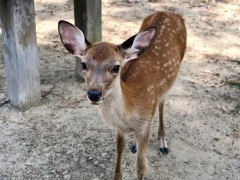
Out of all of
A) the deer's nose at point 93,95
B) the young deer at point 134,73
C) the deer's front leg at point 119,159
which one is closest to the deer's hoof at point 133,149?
the young deer at point 134,73

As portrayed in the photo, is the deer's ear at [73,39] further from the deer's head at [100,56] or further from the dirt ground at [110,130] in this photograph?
the dirt ground at [110,130]

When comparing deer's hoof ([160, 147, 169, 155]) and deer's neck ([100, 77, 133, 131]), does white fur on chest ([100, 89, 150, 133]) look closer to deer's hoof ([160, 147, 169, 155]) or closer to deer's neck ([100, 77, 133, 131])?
deer's neck ([100, 77, 133, 131])

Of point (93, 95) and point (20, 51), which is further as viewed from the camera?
point (20, 51)

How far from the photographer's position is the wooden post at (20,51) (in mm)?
3920

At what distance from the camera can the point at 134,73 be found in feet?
11.1

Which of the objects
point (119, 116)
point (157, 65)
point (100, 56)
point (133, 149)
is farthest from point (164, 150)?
point (100, 56)

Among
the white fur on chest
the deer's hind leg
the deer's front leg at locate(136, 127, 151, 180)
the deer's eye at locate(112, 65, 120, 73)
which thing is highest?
the deer's eye at locate(112, 65, 120, 73)

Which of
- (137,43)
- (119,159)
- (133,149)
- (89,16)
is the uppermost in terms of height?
(137,43)

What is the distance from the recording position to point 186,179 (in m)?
3.51

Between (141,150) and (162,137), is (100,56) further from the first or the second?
(162,137)

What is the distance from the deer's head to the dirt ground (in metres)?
1.10

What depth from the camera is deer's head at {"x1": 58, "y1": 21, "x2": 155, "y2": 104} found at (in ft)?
8.83

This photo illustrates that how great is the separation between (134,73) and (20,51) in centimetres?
130

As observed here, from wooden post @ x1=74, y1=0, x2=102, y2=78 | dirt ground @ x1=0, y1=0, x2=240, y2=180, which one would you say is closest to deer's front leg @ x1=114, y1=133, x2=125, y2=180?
dirt ground @ x1=0, y1=0, x2=240, y2=180
